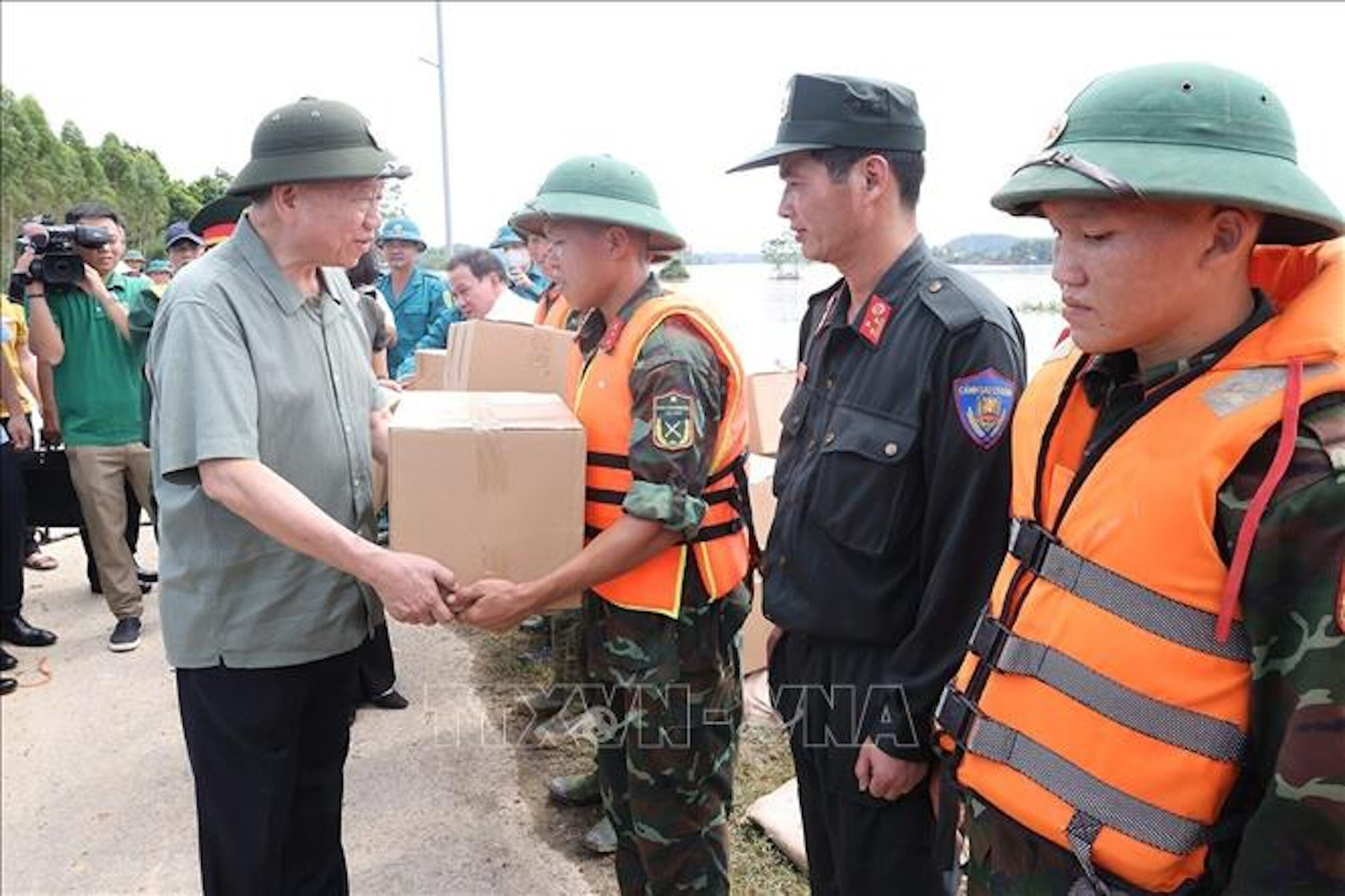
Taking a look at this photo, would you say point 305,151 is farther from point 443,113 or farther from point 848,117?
point 443,113

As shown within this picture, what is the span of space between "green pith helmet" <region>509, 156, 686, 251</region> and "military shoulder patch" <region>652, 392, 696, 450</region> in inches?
17.2

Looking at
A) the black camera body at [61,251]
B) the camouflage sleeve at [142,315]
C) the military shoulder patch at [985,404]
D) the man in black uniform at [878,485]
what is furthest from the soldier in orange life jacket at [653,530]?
the black camera body at [61,251]

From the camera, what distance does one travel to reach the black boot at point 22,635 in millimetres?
4516

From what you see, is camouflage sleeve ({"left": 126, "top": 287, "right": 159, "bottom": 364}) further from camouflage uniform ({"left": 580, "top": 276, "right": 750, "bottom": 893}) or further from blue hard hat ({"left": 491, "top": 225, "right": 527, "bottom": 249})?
camouflage uniform ({"left": 580, "top": 276, "right": 750, "bottom": 893})

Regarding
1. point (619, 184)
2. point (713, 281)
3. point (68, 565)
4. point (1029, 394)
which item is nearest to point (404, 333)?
point (713, 281)

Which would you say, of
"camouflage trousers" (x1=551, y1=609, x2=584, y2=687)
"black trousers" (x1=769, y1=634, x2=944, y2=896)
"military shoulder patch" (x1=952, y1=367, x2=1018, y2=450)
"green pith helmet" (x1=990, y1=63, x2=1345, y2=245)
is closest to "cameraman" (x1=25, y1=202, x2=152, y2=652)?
"camouflage trousers" (x1=551, y1=609, x2=584, y2=687)

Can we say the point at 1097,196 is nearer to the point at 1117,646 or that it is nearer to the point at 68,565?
the point at 1117,646

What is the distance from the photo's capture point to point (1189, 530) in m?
0.98

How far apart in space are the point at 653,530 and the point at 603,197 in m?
0.80

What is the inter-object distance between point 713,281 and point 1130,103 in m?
3.95

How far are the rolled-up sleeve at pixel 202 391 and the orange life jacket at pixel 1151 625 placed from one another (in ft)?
4.80

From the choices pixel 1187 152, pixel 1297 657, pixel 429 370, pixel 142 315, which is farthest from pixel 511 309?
pixel 1297 657

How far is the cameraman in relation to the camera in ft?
14.9

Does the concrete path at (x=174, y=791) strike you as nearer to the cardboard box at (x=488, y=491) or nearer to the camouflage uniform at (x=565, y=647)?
the camouflage uniform at (x=565, y=647)
